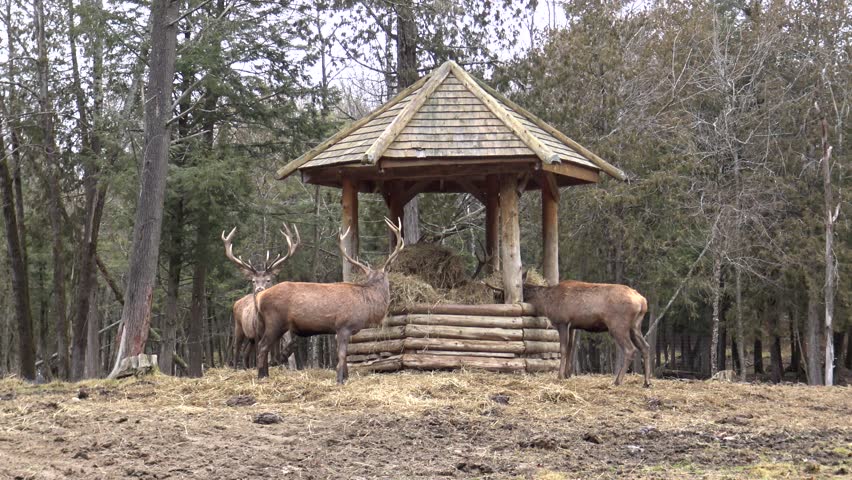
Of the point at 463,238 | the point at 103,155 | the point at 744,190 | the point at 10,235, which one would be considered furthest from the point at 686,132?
the point at 10,235

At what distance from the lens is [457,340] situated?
13.4 metres

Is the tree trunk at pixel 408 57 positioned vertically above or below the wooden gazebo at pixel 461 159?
above

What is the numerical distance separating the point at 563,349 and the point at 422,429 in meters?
4.38

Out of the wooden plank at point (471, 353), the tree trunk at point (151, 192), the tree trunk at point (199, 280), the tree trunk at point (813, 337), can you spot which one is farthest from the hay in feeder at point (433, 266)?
the tree trunk at point (813, 337)

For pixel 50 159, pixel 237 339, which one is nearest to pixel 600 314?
pixel 237 339

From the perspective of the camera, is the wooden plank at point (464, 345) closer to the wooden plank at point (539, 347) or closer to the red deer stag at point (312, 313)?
the wooden plank at point (539, 347)

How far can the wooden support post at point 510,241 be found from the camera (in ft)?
45.5

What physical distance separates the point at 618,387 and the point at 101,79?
15768mm

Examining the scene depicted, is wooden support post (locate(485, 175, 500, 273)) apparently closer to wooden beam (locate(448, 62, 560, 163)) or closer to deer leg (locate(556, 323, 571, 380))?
wooden beam (locate(448, 62, 560, 163))

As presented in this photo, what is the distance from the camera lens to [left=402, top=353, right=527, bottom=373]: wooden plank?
13.1 metres

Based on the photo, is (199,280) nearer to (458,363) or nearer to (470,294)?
(470,294)

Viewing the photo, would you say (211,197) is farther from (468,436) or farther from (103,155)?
(468,436)

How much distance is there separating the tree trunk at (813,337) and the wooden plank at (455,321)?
56.0 ft

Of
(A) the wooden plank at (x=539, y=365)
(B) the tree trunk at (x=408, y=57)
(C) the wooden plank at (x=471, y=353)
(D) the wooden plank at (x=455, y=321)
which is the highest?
(B) the tree trunk at (x=408, y=57)
